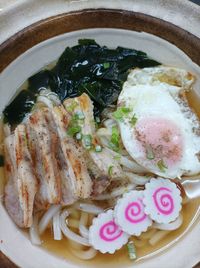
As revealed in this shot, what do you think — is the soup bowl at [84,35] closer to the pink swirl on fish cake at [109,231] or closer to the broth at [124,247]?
the broth at [124,247]

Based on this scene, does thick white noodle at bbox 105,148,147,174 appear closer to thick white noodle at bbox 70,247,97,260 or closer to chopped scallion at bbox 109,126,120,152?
chopped scallion at bbox 109,126,120,152

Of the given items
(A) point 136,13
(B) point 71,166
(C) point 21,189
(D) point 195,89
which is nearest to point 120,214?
(B) point 71,166

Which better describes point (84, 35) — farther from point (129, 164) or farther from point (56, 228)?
point (56, 228)

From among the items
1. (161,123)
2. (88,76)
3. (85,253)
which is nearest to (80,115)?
(88,76)

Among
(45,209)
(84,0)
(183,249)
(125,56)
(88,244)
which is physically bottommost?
(183,249)

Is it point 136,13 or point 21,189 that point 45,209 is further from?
point 136,13

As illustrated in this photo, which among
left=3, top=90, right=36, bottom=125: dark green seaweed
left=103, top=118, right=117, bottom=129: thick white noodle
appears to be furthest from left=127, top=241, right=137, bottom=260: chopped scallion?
left=3, top=90, right=36, bottom=125: dark green seaweed

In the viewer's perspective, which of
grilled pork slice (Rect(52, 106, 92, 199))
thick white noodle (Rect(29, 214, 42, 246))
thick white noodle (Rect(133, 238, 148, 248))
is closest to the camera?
grilled pork slice (Rect(52, 106, 92, 199))
